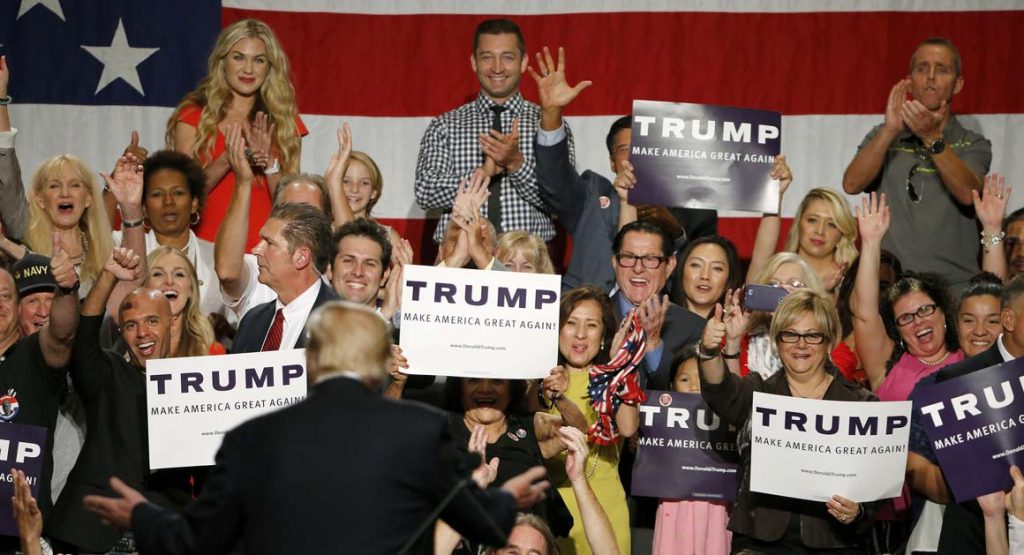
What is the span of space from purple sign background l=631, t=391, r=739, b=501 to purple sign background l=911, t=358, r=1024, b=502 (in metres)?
0.71

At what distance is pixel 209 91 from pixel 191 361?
2.13 meters

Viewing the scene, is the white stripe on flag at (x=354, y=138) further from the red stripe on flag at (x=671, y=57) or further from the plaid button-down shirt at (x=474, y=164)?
the plaid button-down shirt at (x=474, y=164)

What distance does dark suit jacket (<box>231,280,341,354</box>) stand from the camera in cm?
504

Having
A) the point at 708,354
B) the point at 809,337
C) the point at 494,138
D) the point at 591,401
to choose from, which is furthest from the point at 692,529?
the point at 494,138

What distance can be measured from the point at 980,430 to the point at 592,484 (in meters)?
1.28

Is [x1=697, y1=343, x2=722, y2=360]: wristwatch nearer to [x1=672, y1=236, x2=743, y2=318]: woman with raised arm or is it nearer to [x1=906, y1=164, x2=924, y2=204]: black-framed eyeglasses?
[x1=672, y1=236, x2=743, y2=318]: woman with raised arm

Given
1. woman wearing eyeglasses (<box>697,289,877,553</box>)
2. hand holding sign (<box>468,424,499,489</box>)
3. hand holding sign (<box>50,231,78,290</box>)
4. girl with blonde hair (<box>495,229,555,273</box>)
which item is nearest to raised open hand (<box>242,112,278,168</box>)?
Answer: girl with blonde hair (<box>495,229,555,273</box>)

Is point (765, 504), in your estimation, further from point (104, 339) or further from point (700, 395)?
point (104, 339)

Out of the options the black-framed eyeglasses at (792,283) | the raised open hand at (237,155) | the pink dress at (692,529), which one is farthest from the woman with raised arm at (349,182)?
the pink dress at (692,529)

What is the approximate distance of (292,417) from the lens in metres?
3.02

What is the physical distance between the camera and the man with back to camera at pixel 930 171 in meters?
6.33

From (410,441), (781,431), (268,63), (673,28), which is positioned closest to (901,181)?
(673,28)

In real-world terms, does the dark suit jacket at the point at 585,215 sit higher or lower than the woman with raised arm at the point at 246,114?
lower

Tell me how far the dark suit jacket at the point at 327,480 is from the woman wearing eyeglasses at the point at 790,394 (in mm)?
1829
